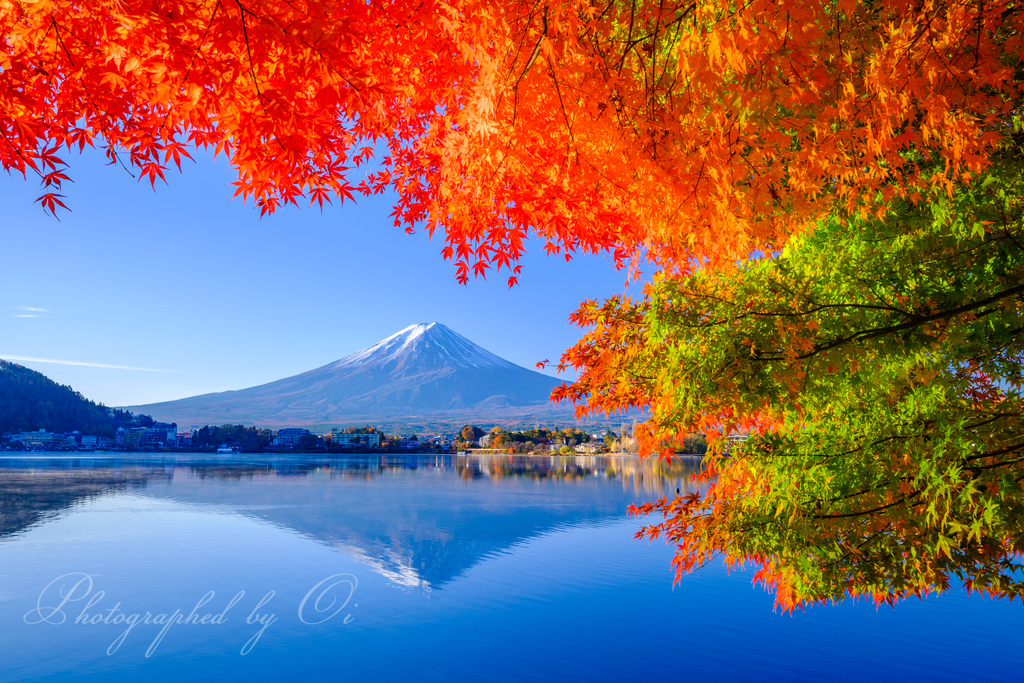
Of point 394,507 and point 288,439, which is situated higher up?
point 288,439

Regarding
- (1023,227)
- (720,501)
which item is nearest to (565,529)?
(720,501)

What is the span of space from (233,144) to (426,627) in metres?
10.0

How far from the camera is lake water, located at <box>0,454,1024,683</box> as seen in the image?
306 inches

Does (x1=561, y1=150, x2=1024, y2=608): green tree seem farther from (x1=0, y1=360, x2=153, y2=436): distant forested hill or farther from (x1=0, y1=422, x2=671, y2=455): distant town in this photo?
(x1=0, y1=360, x2=153, y2=436): distant forested hill

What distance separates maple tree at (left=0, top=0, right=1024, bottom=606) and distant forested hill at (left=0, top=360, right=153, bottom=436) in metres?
99.8

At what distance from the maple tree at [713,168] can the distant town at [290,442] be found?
68452mm

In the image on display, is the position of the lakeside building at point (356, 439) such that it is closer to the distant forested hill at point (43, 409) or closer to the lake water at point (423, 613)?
the distant forested hill at point (43, 409)

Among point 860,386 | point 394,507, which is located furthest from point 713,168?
point 394,507

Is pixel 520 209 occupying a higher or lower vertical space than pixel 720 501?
higher

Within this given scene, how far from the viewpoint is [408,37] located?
200 centimetres

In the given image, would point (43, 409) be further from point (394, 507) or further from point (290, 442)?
point (394, 507)

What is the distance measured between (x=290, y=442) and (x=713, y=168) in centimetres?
8946

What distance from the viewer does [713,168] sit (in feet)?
5.96

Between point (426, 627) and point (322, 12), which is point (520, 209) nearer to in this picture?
point (322, 12)
